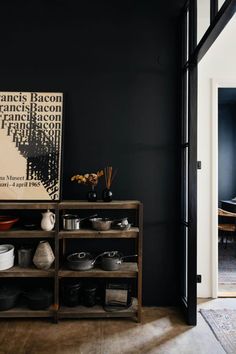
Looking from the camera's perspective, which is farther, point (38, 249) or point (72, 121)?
point (72, 121)

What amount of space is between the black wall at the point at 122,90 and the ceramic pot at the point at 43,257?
57 centimetres

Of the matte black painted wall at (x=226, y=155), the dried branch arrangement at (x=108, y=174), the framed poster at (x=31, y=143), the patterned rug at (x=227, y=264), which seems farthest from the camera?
the matte black painted wall at (x=226, y=155)

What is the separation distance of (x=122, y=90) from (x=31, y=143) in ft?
3.41

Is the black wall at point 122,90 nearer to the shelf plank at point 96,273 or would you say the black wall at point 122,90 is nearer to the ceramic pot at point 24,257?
the shelf plank at point 96,273

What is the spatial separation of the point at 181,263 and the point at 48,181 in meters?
1.52

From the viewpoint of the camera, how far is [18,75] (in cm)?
266

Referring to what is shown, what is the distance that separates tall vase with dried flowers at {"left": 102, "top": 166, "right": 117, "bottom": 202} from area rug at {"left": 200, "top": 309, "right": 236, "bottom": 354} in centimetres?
142

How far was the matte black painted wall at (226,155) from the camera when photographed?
20.1ft

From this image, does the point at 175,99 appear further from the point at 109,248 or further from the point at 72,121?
the point at 109,248

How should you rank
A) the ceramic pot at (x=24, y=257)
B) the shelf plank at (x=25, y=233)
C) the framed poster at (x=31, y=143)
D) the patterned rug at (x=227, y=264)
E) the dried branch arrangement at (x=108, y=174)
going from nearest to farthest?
1. the shelf plank at (x=25, y=233)
2. the ceramic pot at (x=24, y=257)
3. the framed poster at (x=31, y=143)
4. the dried branch arrangement at (x=108, y=174)
5. the patterned rug at (x=227, y=264)

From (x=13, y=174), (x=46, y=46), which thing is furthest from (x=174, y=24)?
(x=13, y=174)

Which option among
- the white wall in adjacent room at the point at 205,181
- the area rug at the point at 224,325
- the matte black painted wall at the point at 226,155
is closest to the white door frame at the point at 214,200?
the white wall in adjacent room at the point at 205,181

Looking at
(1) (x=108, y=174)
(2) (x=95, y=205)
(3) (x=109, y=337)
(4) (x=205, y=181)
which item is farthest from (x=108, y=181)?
(3) (x=109, y=337)

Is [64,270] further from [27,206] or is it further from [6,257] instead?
[27,206]
